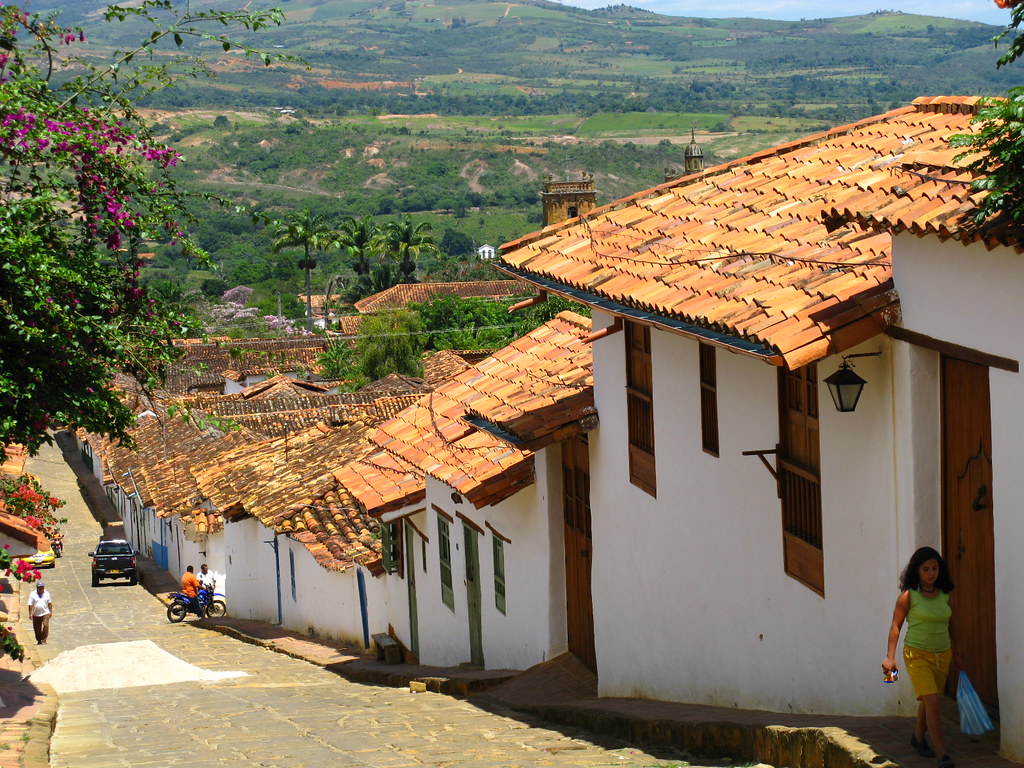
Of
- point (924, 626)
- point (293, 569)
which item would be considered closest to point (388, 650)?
point (293, 569)

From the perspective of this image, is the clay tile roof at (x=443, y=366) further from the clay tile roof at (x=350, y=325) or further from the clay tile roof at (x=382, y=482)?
the clay tile roof at (x=382, y=482)

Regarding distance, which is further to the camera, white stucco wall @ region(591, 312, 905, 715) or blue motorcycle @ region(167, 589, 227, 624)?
blue motorcycle @ region(167, 589, 227, 624)

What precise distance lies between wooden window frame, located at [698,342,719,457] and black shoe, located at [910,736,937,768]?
9.83 ft

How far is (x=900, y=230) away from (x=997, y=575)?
5.30 feet

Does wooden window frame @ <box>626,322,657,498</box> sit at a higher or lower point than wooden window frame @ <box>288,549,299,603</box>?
higher

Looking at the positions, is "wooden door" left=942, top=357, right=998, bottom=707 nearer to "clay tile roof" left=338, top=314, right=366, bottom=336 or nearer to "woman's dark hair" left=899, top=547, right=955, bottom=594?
"woman's dark hair" left=899, top=547, right=955, bottom=594

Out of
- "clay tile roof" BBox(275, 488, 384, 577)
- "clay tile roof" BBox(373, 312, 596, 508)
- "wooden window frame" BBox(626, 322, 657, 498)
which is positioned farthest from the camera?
A: "clay tile roof" BBox(275, 488, 384, 577)

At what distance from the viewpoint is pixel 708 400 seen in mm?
9000

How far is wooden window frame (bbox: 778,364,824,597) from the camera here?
24.4 feet

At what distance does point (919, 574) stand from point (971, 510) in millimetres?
424

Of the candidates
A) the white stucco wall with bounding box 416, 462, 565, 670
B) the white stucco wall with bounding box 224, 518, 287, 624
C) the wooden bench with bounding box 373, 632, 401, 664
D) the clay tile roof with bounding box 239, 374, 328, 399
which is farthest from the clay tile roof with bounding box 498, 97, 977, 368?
the clay tile roof with bounding box 239, 374, 328, 399

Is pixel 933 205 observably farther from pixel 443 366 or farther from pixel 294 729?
pixel 443 366

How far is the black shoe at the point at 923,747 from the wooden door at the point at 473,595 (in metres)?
8.40

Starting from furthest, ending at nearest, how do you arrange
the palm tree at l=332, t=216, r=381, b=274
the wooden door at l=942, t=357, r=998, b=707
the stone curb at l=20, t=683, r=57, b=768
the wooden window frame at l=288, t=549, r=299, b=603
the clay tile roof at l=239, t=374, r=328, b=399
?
the palm tree at l=332, t=216, r=381, b=274 < the clay tile roof at l=239, t=374, r=328, b=399 < the wooden window frame at l=288, t=549, r=299, b=603 < the stone curb at l=20, t=683, r=57, b=768 < the wooden door at l=942, t=357, r=998, b=707
